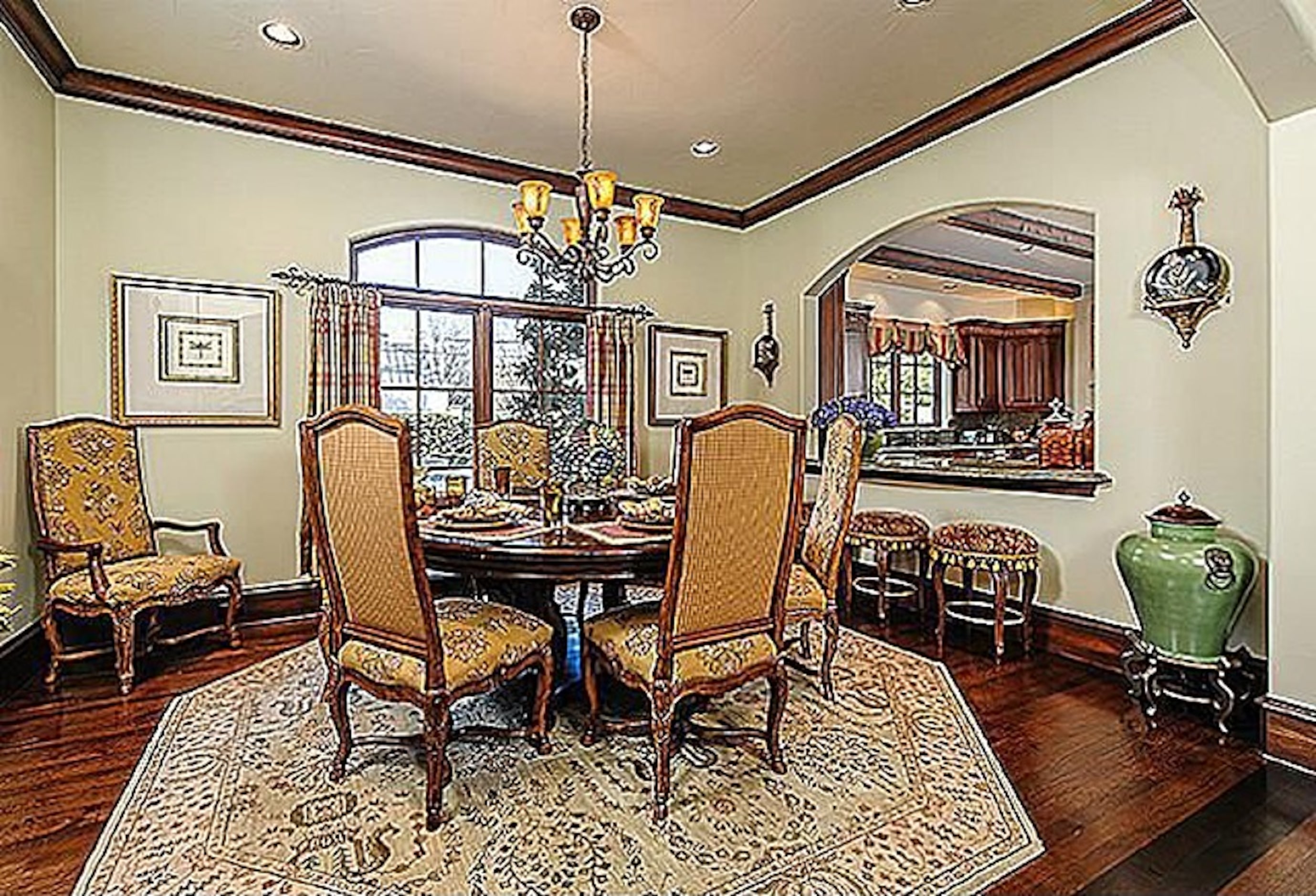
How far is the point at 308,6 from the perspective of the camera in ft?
11.1

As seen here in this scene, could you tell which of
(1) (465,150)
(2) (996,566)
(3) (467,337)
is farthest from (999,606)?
(1) (465,150)

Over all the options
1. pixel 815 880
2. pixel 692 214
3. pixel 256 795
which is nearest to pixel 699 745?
A: pixel 815 880

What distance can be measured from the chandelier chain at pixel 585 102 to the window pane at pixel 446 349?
4.48 feet

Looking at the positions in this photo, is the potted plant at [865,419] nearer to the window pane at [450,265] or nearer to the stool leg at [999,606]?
the stool leg at [999,606]

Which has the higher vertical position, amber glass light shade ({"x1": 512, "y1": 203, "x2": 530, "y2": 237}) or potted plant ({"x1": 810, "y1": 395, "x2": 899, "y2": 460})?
amber glass light shade ({"x1": 512, "y1": 203, "x2": 530, "y2": 237})

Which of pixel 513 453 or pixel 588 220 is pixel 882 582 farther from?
pixel 588 220

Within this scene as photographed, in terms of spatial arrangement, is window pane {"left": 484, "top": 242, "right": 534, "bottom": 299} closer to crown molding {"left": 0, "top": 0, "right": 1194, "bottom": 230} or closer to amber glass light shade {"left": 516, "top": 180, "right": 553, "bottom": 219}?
crown molding {"left": 0, "top": 0, "right": 1194, "bottom": 230}

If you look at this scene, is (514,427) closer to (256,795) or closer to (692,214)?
(692,214)

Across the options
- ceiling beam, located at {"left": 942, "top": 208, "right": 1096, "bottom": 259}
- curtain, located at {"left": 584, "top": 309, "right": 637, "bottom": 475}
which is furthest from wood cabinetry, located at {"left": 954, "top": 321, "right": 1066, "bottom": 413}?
curtain, located at {"left": 584, "top": 309, "right": 637, "bottom": 475}

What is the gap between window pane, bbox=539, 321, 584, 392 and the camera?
5.71 m

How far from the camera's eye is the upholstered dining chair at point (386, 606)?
2.25m

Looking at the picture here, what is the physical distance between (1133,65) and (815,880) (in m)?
3.84

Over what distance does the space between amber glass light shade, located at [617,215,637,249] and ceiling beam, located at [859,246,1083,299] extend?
3.79m

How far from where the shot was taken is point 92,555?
3404 millimetres
